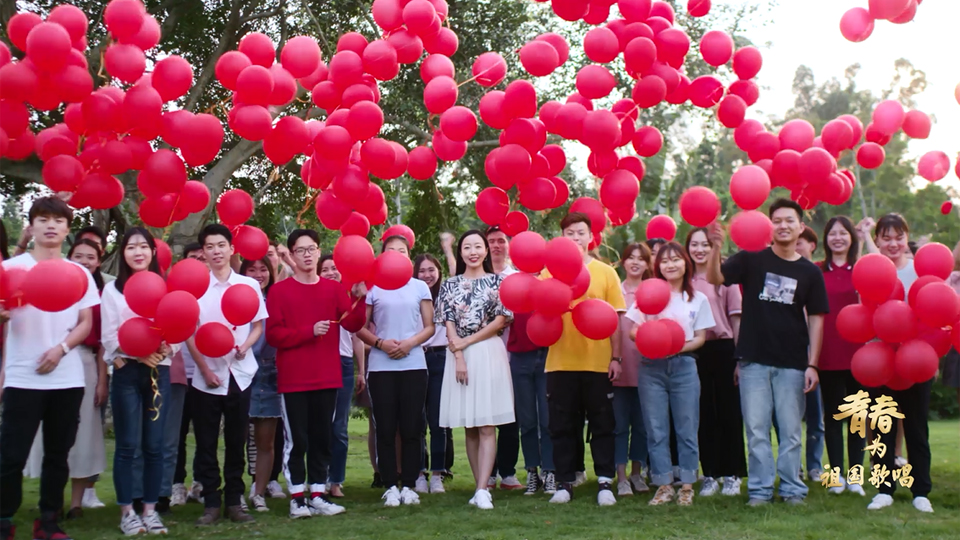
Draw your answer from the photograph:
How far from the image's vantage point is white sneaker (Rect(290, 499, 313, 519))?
187 inches

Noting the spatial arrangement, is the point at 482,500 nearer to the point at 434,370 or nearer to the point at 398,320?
the point at 398,320

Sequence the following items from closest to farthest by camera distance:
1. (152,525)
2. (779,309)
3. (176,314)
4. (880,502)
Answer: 1. (176,314)
2. (152,525)
3. (880,502)
4. (779,309)

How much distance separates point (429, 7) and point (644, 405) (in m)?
2.44

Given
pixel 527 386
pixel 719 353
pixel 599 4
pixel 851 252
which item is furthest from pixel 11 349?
pixel 851 252

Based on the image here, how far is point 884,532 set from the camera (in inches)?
157

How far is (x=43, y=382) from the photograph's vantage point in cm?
402

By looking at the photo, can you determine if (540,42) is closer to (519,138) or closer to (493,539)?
(519,138)

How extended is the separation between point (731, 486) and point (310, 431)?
2372 millimetres

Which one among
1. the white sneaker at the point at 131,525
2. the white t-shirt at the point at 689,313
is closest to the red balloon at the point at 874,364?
the white t-shirt at the point at 689,313

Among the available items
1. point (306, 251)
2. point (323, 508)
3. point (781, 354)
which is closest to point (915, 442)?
point (781, 354)

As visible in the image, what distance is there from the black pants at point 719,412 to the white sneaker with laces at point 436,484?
1630 mm

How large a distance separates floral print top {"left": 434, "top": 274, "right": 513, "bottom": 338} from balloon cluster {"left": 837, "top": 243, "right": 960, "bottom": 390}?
1831 mm

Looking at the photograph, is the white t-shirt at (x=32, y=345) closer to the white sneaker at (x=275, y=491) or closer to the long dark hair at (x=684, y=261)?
the white sneaker at (x=275, y=491)

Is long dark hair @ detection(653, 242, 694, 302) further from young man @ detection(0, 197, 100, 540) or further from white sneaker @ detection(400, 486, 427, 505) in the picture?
young man @ detection(0, 197, 100, 540)
